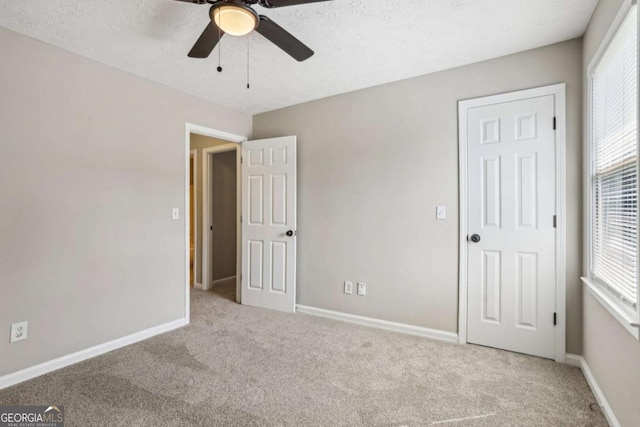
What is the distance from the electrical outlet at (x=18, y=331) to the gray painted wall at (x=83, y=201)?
31mm

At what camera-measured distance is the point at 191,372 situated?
218 centimetres

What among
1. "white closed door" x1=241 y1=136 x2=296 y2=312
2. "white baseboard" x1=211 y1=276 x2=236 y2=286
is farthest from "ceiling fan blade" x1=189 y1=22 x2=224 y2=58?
"white baseboard" x1=211 y1=276 x2=236 y2=286

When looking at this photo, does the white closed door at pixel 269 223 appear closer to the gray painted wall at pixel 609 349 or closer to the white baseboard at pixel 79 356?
the white baseboard at pixel 79 356

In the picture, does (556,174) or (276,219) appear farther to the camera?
(276,219)

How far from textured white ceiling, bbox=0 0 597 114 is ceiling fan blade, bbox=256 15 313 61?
244mm

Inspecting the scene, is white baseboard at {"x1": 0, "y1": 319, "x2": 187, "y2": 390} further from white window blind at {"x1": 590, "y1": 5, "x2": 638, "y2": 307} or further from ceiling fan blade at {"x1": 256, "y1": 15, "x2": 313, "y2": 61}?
white window blind at {"x1": 590, "y1": 5, "x2": 638, "y2": 307}

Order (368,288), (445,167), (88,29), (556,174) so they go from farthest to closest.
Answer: (368,288) < (445,167) < (556,174) < (88,29)

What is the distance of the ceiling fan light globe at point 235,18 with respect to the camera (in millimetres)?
1472

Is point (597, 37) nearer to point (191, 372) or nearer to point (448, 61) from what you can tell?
point (448, 61)

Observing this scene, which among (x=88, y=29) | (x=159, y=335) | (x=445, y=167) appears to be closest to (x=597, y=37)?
(x=445, y=167)

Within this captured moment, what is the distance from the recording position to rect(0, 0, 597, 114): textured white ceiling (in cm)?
185

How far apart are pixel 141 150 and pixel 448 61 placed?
9.31ft

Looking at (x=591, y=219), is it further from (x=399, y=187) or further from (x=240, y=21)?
(x=240, y=21)

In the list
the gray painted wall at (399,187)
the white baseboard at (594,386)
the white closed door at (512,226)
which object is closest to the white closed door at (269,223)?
the gray painted wall at (399,187)
